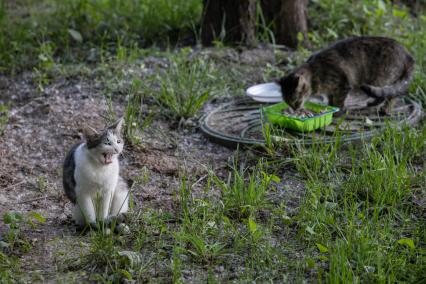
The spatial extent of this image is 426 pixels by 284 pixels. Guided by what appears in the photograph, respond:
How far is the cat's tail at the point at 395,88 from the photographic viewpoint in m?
5.36

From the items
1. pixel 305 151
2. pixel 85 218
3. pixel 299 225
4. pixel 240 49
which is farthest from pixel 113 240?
pixel 240 49

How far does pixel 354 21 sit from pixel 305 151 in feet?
10.9

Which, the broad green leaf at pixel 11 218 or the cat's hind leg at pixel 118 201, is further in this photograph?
the cat's hind leg at pixel 118 201

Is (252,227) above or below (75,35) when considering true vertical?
below

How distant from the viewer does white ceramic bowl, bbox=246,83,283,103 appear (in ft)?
19.1

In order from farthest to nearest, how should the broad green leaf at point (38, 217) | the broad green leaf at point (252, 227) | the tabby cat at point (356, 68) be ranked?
the tabby cat at point (356, 68) → the broad green leaf at point (38, 217) → the broad green leaf at point (252, 227)

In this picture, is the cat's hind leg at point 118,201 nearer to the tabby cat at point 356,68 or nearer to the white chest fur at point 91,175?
the white chest fur at point 91,175

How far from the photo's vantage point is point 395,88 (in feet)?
18.2

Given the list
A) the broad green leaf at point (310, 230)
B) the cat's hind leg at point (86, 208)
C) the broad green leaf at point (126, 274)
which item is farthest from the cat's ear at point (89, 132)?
the broad green leaf at point (310, 230)

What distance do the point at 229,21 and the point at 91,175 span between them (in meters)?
3.87

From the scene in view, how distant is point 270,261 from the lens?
3.49 metres

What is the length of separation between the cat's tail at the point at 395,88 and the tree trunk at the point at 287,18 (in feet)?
5.40

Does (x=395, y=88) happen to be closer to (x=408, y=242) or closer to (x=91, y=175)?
(x=408, y=242)

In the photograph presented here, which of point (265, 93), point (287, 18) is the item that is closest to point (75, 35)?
point (287, 18)
